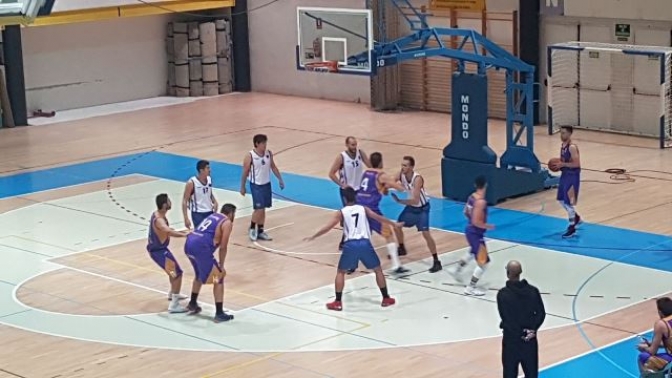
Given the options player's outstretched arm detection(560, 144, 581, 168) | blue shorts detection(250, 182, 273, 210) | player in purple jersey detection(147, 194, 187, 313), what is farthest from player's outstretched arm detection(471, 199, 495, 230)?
blue shorts detection(250, 182, 273, 210)

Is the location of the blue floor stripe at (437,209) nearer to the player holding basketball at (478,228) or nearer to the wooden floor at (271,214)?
the wooden floor at (271,214)

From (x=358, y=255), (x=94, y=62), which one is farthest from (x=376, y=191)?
(x=94, y=62)

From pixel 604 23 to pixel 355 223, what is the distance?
47.4 ft

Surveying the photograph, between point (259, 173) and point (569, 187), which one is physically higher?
point (259, 173)

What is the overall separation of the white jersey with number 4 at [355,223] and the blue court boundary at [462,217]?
10.3 feet

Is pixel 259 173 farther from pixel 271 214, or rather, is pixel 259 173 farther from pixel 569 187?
pixel 569 187

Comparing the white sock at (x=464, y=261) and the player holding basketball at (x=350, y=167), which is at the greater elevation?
the player holding basketball at (x=350, y=167)

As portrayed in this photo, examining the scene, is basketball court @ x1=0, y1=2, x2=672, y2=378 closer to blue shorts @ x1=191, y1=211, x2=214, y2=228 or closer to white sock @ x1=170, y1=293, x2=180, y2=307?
white sock @ x1=170, y1=293, x2=180, y2=307

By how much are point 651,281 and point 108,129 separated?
56.5 ft

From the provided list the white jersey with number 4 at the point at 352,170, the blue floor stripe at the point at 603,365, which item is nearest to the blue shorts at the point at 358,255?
the blue floor stripe at the point at 603,365

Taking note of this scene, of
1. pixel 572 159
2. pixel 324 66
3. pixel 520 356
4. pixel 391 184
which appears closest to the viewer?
pixel 520 356

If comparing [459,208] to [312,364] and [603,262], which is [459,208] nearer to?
[603,262]

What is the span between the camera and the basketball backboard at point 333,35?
80.1ft

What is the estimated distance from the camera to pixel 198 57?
3503 cm
